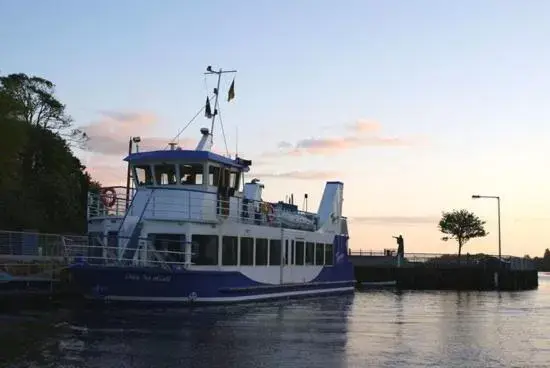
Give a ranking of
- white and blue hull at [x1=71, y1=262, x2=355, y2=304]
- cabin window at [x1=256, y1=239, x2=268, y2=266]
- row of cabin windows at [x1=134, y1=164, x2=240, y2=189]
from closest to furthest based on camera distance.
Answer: white and blue hull at [x1=71, y1=262, x2=355, y2=304] → row of cabin windows at [x1=134, y1=164, x2=240, y2=189] → cabin window at [x1=256, y1=239, x2=268, y2=266]

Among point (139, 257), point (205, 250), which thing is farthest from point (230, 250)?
point (139, 257)

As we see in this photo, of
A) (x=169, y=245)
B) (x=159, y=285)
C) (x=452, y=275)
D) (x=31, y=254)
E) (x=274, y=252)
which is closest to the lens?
(x=159, y=285)

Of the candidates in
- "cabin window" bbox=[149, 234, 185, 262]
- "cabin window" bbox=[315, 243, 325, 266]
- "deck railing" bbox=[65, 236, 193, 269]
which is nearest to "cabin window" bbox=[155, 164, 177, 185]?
"cabin window" bbox=[149, 234, 185, 262]

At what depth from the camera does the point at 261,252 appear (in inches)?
1251

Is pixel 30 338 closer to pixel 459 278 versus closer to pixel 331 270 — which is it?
pixel 331 270

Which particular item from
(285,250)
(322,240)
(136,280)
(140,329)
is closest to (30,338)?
(140,329)

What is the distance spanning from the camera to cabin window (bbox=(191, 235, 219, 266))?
27.7 metres

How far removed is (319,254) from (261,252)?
7117 mm

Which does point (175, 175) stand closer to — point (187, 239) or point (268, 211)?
point (187, 239)

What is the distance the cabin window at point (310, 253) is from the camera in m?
36.8

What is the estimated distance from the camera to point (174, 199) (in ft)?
93.8

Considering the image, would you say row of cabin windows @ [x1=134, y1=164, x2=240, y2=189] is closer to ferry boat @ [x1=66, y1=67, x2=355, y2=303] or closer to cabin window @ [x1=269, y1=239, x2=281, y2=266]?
ferry boat @ [x1=66, y1=67, x2=355, y2=303]

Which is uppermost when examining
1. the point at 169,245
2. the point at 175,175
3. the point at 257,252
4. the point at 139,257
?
the point at 175,175

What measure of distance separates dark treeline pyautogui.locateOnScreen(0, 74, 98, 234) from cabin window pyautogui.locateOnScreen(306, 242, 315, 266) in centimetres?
2636
